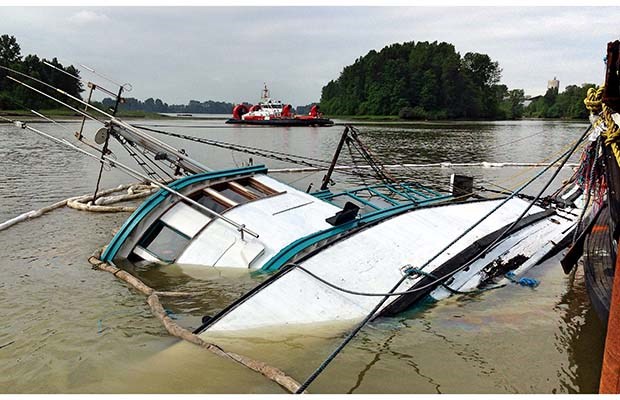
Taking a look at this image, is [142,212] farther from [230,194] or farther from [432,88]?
[432,88]

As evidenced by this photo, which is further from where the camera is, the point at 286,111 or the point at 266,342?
the point at 286,111

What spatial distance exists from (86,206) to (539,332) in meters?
14.5

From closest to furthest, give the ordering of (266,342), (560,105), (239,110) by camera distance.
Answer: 1. (266,342)
2. (239,110)
3. (560,105)

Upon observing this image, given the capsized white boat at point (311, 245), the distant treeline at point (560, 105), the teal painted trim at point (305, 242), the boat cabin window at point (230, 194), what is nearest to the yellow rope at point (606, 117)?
the capsized white boat at point (311, 245)

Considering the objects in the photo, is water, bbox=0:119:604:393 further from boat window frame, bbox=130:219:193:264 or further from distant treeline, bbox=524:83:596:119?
distant treeline, bbox=524:83:596:119

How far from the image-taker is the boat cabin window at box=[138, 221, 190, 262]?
31.6ft

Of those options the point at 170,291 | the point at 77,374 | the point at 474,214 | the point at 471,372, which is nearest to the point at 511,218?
the point at 474,214

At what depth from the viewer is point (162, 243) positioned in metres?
9.86

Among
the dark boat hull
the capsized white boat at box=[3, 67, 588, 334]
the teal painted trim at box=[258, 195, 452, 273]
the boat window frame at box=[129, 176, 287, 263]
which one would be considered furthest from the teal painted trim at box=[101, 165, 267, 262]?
the dark boat hull

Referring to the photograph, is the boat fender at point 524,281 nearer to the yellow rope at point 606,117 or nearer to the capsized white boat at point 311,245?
the capsized white boat at point 311,245

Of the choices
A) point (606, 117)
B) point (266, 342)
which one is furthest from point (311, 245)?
point (606, 117)

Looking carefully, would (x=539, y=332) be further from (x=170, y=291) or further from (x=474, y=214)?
(x=170, y=291)

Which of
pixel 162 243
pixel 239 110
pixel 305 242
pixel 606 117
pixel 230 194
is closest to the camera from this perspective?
pixel 606 117

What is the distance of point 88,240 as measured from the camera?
482 inches
